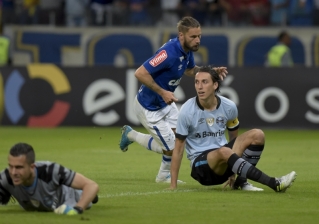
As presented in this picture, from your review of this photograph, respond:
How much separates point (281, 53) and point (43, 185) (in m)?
14.4

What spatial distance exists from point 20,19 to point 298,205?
16.5m

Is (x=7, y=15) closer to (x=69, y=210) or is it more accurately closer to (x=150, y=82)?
(x=150, y=82)

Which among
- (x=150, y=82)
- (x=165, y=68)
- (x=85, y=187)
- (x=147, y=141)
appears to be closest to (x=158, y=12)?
(x=147, y=141)

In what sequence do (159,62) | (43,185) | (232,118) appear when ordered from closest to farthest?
(43,185) < (232,118) < (159,62)

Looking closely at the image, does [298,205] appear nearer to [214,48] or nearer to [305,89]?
[305,89]

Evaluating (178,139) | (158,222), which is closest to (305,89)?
(178,139)

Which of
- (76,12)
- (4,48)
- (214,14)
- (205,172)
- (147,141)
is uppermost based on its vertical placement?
(214,14)

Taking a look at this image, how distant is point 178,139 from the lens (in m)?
9.35

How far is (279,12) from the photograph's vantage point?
22016 mm

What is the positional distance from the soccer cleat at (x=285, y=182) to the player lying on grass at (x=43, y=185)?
2.39 m

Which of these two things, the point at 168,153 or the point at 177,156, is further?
the point at 168,153

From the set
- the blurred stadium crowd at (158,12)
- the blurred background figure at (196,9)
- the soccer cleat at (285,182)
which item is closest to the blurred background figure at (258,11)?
the blurred stadium crowd at (158,12)

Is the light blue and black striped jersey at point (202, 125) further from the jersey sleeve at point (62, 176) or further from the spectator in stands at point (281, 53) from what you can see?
the spectator in stands at point (281, 53)

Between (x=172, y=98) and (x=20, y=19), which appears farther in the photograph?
(x=20, y=19)
